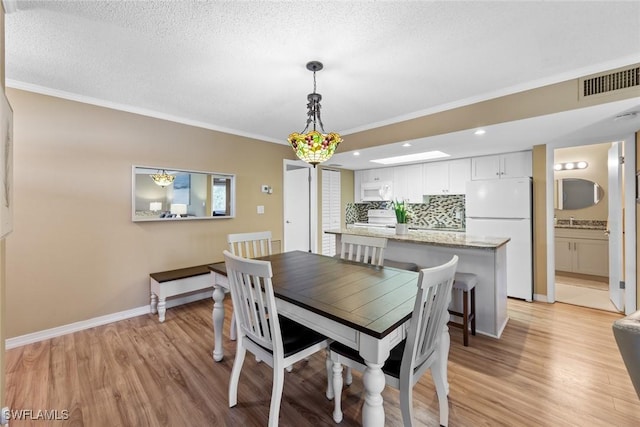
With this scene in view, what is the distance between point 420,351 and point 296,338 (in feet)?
2.22

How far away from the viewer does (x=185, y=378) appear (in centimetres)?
189

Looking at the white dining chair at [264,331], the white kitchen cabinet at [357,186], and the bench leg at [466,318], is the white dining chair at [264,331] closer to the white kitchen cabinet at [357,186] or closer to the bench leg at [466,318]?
the bench leg at [466,318]

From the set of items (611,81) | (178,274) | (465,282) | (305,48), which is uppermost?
(305,48)

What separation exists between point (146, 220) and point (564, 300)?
521cm

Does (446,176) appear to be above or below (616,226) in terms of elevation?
above

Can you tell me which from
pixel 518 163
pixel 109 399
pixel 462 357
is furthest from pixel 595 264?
pixel 109 399

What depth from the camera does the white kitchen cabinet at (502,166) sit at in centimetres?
369

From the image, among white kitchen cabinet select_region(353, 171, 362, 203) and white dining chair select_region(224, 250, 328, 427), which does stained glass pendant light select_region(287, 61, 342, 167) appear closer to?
white dining chair select_region(224, 250, 328, 427)

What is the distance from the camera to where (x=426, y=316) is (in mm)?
1221

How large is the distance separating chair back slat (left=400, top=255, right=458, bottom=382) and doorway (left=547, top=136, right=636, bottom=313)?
3008 mm

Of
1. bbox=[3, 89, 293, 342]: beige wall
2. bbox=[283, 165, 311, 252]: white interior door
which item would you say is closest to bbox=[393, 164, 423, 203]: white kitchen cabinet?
bbox=[283, 165, 311, 252]: white interior door

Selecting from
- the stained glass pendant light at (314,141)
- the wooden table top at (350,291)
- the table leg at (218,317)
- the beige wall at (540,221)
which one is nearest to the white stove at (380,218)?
the beige wall at (540,221)
